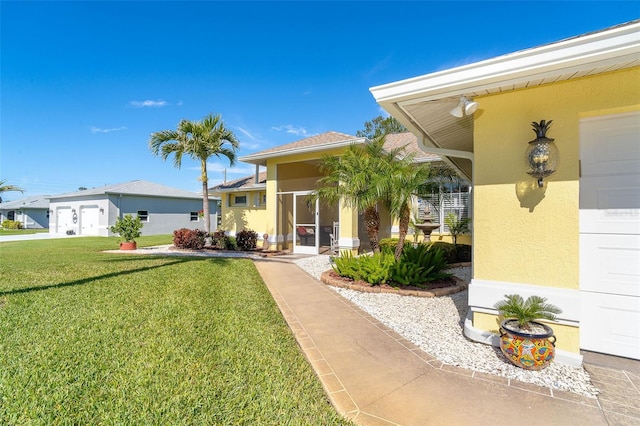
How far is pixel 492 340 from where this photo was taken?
391 centimetres

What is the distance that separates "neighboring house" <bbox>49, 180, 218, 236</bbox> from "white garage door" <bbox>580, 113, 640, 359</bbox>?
28.5 meters

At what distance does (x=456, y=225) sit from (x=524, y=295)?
352 inches

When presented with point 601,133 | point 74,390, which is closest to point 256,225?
point 74,390

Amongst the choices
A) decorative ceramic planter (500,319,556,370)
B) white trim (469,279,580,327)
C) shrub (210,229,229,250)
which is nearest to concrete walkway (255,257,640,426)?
decorative ceramic planter (500,319,556,370)

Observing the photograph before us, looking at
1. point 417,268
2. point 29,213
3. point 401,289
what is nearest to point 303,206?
point 417,268

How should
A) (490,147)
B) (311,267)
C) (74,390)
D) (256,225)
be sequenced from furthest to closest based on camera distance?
(256,225)
(311,267)
(490,147)
(74,390)

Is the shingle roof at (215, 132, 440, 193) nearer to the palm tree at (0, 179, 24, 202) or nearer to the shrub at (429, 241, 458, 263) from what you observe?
the shrub at (429, 241, 458, 263)

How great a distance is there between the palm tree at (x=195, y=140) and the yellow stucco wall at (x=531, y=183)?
48.6ft

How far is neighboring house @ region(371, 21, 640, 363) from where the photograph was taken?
11.0 ft

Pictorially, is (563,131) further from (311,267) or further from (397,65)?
(397,65)

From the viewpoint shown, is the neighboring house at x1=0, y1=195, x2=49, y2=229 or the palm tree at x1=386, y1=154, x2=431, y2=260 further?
the neighboring house at x1=0, y1=195, x2=49, y2=229

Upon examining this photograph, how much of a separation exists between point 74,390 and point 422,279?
645cm

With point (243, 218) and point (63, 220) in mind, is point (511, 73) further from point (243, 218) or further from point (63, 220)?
point (63, 220)

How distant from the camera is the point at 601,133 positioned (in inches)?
140
